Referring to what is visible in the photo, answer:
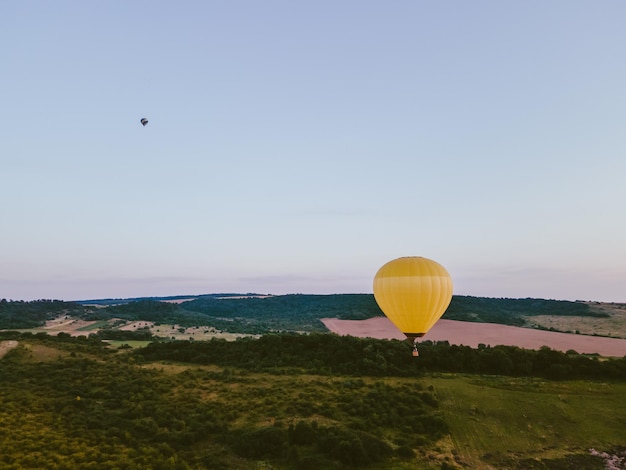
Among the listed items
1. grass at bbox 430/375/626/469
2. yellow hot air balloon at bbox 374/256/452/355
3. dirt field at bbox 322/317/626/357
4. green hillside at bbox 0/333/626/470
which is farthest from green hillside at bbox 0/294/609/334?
yellow hot air balloon at bbox 374/256/452/355

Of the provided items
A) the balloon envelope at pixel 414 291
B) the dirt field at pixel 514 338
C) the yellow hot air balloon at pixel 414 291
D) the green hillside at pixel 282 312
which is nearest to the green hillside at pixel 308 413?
the yellow hot air balloon at pixel 414 291

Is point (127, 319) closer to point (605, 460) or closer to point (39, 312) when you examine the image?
point (39, 312)

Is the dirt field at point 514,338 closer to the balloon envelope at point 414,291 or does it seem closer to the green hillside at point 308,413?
the green hillside at point 308,413

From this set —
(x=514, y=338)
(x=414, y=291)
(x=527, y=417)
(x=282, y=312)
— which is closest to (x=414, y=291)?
(x=414, y=291)

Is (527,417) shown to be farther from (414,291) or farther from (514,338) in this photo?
(514,338)

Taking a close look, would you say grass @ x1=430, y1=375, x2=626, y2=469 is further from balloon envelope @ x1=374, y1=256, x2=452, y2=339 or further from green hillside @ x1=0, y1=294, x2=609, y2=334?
green hillside @ x1=0, y1=294, x2=609, y2=334

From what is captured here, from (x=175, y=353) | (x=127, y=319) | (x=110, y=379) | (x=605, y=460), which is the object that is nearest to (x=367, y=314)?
(x=127, y=319)

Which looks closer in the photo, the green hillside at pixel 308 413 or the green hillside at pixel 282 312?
the green hillside at pixel 308 413

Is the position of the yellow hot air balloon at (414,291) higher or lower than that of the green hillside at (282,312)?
higher
